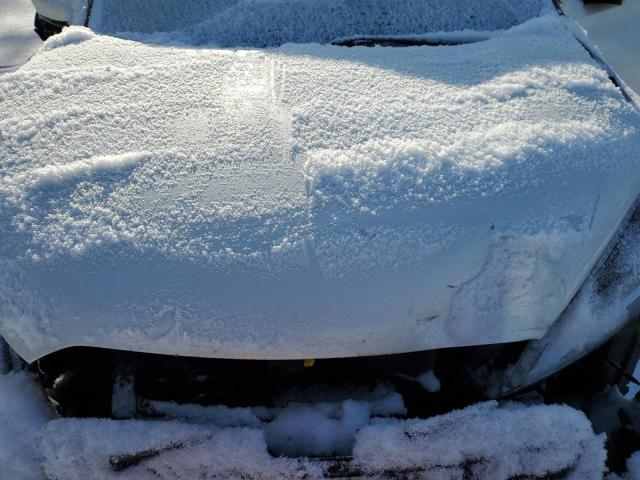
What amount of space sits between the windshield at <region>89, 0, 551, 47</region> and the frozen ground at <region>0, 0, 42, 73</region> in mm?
2039

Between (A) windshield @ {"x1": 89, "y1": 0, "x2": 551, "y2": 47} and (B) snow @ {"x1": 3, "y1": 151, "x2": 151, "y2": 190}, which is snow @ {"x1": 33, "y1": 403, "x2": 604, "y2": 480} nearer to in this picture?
(B) snow @ {"x1": 3, "y1": 151, "x2": 151, "y2": 190}

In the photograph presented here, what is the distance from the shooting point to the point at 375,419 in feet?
4.77

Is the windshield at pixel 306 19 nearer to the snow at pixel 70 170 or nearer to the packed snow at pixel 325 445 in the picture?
the snow at pixel 70 170

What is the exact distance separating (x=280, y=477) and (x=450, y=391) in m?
0.49

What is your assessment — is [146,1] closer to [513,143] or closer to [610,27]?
[513,143]

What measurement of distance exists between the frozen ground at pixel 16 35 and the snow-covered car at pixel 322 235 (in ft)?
8.71

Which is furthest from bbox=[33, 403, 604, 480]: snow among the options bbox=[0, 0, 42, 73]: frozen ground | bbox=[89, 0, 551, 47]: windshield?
bbox=[0, 0, 42, 73]: frozen ground

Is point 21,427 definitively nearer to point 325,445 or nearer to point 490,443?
point 325,445

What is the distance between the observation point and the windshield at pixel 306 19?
2.45m

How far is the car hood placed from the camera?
1405 mm

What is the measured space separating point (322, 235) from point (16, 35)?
398 cm

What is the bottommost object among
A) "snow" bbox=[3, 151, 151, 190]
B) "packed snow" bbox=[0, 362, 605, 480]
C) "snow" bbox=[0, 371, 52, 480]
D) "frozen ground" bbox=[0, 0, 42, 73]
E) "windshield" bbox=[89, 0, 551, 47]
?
"frozen ground" bbox=[0, 0, 42, 73]

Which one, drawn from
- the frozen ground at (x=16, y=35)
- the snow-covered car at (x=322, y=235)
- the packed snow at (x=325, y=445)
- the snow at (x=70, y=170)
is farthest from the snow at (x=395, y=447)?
the frozen ground at (x=16, y=35)

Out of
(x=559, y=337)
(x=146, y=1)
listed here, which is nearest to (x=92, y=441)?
(x=559, y=337)
